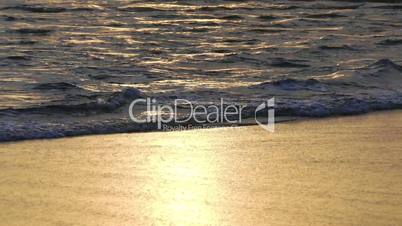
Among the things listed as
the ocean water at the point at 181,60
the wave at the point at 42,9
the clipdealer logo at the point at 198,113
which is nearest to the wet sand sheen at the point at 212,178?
the clipdealer logo at the point at 198,113

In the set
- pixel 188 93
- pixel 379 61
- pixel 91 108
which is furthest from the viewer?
pixel 379 61

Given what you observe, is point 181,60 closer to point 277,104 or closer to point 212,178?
point 277,104

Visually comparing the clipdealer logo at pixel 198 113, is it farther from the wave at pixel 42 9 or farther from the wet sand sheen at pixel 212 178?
the wave at pixel 42 9

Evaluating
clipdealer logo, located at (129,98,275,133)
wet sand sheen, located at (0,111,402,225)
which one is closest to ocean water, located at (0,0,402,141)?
clipdealer logo, located at (129,98,275,133)

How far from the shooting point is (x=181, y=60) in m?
10.4

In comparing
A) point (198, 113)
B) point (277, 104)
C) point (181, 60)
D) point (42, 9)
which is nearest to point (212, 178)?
point (198, 113)

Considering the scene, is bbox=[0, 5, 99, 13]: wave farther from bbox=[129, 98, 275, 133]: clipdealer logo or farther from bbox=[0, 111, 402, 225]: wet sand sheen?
bbox=[0, 111, 402, 225]: wet sand sheen

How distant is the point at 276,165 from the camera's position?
6.20 m

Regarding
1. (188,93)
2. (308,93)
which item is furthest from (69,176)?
(308,93)

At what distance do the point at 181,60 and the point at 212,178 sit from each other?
4645 millimetres

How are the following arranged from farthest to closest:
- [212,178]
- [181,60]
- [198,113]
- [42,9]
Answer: [42,9], [181,60], [198,113], [212,178]

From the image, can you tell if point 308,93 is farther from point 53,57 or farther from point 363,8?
point 363,8

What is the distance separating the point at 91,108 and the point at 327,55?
153 inches

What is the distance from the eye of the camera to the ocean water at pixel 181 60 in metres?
7.95
